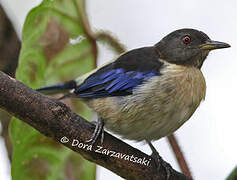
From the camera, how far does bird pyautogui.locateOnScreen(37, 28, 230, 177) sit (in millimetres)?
3535

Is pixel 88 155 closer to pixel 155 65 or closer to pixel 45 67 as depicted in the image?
pixel 45 67

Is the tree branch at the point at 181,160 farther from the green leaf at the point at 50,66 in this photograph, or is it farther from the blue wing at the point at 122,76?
the blue wing at the point at 122,76

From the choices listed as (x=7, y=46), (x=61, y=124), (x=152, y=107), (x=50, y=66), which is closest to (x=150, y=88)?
(x=152, y=107)

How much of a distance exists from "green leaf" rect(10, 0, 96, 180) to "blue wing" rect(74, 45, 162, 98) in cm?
35

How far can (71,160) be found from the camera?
312 centimetres

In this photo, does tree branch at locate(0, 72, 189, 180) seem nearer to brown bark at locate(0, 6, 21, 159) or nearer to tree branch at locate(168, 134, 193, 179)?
tree branch at locate(168, 134, 193, 179)

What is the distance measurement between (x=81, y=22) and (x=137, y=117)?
856 millimetres

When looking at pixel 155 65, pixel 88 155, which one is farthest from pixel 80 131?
pixel 155 65

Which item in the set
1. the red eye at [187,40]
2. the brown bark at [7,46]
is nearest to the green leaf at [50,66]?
the brown bark at [7,46]

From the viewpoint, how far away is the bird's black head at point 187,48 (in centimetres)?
402

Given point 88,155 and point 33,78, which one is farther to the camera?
point 33,78

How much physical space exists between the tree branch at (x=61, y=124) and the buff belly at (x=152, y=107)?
0.48 metres

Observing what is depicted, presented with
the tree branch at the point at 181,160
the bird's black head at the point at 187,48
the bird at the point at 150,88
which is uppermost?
the bird's black head at the point at 187,48

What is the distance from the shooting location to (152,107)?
3514 mm
